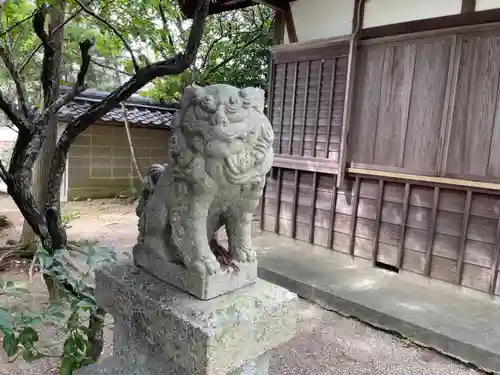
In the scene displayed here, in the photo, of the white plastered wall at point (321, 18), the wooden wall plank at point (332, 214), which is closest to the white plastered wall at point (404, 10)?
the white plastered wall at point (321, 18)

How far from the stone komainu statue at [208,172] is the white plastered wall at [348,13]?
376 cm

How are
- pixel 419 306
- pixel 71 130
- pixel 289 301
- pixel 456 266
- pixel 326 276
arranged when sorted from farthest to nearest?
pixel 326 276 < pixel 456 266 < pixel 419 306 < pixel 71 130 < pixel 289 301

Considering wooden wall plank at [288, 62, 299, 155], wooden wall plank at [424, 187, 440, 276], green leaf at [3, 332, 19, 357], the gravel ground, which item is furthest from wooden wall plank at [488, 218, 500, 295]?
green leaf at [3, 332, 19, 357]

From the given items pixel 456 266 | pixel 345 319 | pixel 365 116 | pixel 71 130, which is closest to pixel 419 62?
pixel 365 116

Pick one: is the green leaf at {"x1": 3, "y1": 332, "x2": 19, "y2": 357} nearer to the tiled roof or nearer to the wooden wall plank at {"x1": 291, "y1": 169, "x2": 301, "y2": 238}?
the wooden wall plank at {"x1": 291, "y1": 169, "x2": 301, "y2": 238}

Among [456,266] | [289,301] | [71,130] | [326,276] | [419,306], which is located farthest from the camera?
[326,276]

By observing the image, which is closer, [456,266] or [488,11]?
[488,11]

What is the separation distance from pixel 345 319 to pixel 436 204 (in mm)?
1580

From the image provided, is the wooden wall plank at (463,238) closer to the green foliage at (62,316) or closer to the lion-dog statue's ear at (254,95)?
the lion-dog statue's ear at (254,95)

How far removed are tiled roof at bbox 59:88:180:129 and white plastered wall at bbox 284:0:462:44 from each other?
4.68m

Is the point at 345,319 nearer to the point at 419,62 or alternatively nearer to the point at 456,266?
the point at 456,266

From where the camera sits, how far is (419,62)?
4246mm

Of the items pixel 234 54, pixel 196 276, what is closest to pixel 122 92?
pixel 196 276

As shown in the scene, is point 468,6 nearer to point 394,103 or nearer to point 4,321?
point 394,103
